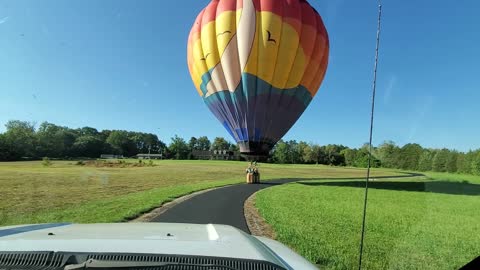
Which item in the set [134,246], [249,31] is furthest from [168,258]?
[249,31]

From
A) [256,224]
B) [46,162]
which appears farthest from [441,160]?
[46,162]

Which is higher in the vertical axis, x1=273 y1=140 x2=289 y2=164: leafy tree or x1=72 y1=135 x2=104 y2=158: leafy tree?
x1=273 y1=140 x2=289 y2=164: leafy tree

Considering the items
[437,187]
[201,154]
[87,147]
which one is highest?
[201,154]

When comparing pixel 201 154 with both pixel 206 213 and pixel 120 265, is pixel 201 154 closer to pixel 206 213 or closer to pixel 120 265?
pixel 206 213

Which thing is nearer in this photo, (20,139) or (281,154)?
(20,139)

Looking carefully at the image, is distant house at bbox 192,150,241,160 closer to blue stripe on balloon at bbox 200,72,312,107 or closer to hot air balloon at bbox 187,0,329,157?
hot air balloon at bbox 187,0,329,157

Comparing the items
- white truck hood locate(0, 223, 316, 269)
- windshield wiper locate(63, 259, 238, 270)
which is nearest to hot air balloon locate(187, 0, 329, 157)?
white truck hood locate(0, 223, 316, 269)

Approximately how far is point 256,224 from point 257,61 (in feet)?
50.7

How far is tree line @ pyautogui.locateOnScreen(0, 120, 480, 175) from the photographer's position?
7.37 metres

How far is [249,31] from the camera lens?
28250 millimetres

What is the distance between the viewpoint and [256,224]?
15.0m

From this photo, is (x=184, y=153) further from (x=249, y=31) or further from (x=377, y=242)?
(x=377, y=242)

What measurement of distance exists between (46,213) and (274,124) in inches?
682

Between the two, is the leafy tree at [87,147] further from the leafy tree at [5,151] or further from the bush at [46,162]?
the bush at [46,162]
